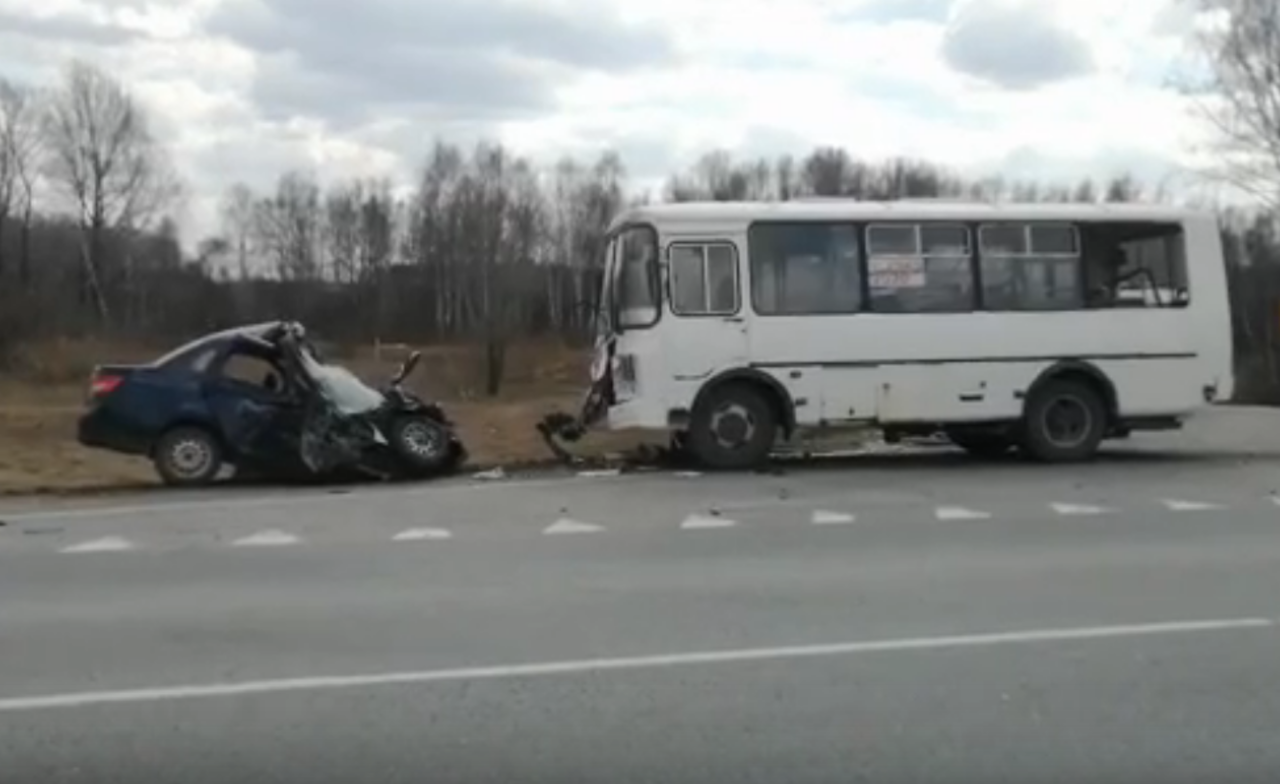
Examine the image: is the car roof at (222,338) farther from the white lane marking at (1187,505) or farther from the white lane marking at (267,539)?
the white lane marking at (1187,505)

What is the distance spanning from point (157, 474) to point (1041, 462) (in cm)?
987

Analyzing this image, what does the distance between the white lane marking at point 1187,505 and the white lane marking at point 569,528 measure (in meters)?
4.99

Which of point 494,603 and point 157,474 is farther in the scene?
point 157,474

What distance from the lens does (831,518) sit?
44.4 feet

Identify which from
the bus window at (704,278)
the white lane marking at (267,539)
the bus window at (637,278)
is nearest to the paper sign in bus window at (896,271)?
the bus window at (704,278)

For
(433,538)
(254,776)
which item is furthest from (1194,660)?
(433,538)

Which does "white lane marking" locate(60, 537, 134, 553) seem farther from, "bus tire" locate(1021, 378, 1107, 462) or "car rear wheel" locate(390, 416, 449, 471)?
"bus tire" locate(1021, 378, 1107, 462)

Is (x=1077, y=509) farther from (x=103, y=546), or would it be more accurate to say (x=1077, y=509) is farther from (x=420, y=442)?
(x=103, y=546)

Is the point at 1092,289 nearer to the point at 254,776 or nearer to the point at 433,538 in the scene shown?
the point at 433,538

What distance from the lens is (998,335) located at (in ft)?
60.0

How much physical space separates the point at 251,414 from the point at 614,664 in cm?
1035

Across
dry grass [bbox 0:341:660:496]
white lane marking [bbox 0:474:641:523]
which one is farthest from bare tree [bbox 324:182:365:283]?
white lane marking [bbox 0:474:641:523]

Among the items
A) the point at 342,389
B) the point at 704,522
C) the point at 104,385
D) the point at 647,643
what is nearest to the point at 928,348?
the point at 704,522

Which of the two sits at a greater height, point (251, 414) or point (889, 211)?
point (889, 211)
